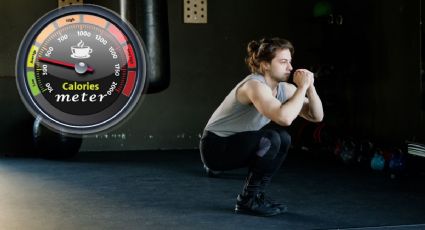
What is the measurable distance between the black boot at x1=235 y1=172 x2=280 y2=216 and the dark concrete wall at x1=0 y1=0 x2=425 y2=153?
6.65 feet

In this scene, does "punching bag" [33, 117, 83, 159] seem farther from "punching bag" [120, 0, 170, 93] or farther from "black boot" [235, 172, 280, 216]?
"black boot" [235, 172, 280, 216]

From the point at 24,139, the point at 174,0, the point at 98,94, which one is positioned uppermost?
the point at 174,0

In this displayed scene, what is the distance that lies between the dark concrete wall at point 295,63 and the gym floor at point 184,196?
661 millimetres

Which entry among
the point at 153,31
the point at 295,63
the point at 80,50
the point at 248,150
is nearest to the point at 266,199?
the point at 248,150

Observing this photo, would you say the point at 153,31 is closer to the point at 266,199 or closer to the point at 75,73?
the point at 75,73

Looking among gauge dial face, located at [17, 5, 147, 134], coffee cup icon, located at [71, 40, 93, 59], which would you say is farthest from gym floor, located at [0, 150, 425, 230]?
coffee cup icon, located at [71, 40, 93, 59]

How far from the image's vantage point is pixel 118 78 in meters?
5.15

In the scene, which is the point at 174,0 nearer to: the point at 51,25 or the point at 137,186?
the point at 51,25

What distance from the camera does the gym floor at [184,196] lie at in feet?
8.79

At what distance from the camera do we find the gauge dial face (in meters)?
5.05

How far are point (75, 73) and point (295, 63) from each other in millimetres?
2132

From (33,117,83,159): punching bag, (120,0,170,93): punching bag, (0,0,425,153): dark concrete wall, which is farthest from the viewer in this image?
(33,117,83,159): punching bag

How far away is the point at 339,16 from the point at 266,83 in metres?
3.04

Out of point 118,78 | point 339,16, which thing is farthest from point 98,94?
point 339,16
